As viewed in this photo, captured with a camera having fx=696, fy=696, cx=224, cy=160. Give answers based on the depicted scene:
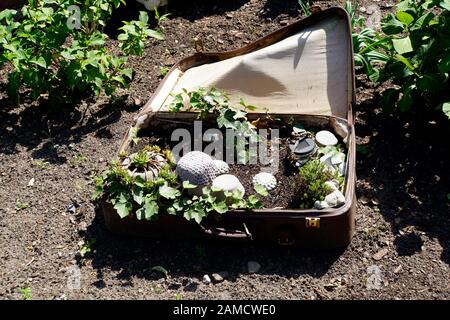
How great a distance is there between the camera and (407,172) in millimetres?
4293

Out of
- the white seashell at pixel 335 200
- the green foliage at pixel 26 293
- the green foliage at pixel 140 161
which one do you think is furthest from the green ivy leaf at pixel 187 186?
the green foliage at pixel 26 293

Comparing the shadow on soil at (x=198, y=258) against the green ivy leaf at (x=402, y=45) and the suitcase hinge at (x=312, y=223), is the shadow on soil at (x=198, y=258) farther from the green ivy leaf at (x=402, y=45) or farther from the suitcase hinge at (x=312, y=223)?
the green ivy leaf at (x=402, y=45)

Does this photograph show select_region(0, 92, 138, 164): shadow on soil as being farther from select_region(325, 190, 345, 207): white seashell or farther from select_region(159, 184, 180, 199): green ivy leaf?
select_region(325, 190, 345, 207): white seashell

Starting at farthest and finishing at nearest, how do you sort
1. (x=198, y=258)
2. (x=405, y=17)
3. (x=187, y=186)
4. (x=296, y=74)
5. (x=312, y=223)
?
(x=296, y=74)
(x=405, y=17)
(x=198, y=258)
(x=187, y=186)
(x=312, y=223)

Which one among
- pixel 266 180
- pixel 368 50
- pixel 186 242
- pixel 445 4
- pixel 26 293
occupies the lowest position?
pixel 26 293

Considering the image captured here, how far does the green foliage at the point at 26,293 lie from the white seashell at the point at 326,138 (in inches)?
73.7

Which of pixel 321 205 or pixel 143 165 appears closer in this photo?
pixel 321 205

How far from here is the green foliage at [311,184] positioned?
3773 millimetres

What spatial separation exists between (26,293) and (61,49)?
1746 millimetres

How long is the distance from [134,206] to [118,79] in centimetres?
133

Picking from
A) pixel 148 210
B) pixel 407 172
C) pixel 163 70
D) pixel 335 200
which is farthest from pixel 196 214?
pixel 163 70

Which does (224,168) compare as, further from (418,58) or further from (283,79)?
(418,58)

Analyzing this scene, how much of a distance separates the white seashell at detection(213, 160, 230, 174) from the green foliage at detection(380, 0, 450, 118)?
1.14m
